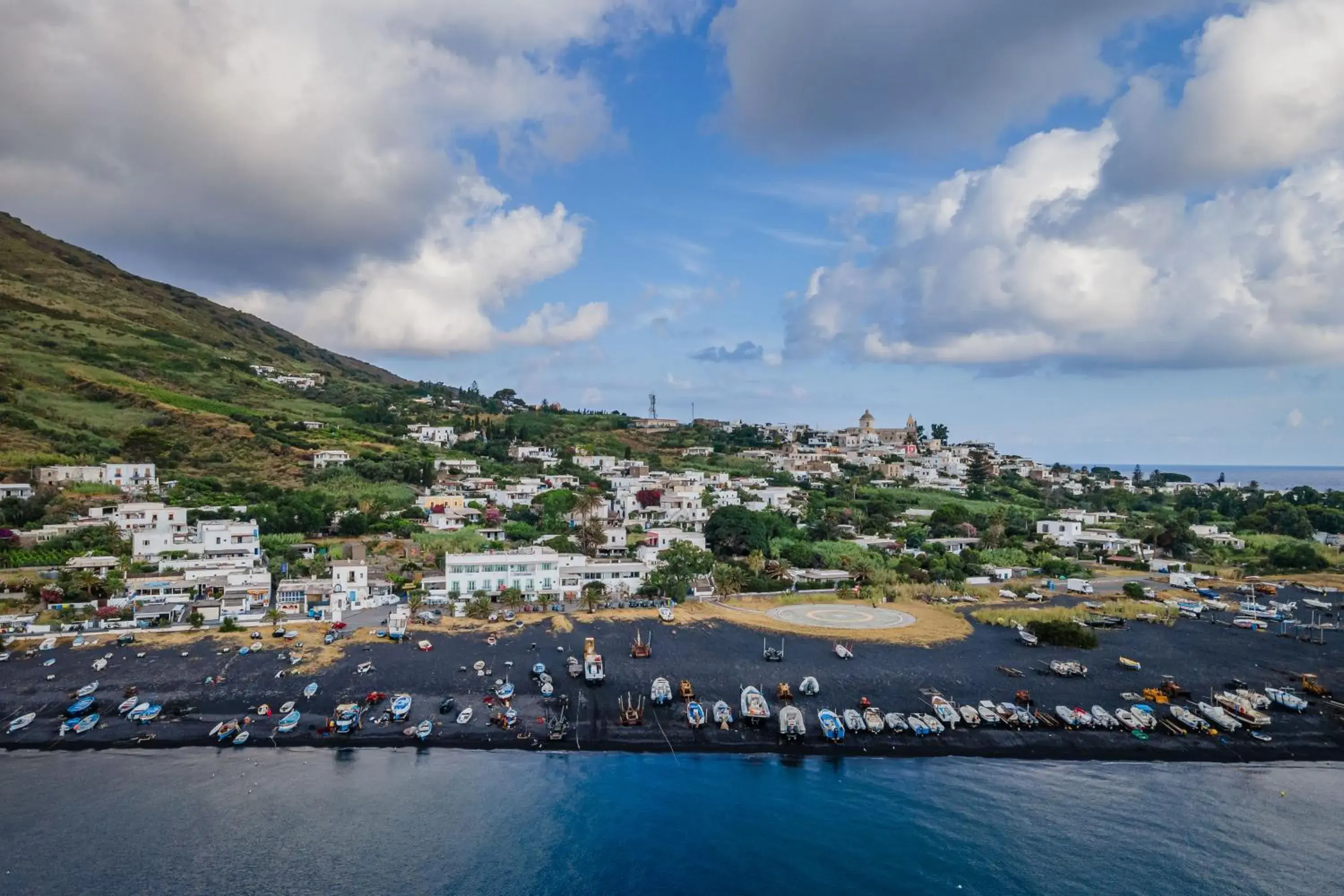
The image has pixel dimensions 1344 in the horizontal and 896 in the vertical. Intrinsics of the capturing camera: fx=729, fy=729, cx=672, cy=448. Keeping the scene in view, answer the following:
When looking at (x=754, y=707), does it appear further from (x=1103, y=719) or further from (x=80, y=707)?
(x=80, y=707)

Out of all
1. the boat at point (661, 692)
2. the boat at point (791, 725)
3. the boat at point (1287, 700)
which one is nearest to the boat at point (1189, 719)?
the boat at point (1287, 700)

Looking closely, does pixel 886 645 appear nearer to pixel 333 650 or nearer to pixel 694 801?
pixel 694 801

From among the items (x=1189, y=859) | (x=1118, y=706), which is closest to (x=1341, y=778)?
(x=1118, y=706)

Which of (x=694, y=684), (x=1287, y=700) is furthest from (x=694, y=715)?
(x=1287, y=700)

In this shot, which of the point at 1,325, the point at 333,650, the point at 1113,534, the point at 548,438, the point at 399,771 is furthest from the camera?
the point at 548,438

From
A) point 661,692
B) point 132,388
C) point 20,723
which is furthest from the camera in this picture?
point 132,388

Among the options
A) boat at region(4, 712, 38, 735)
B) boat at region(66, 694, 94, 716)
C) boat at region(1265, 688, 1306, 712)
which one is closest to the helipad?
boat at region(1265, 688, 1306, 712)
